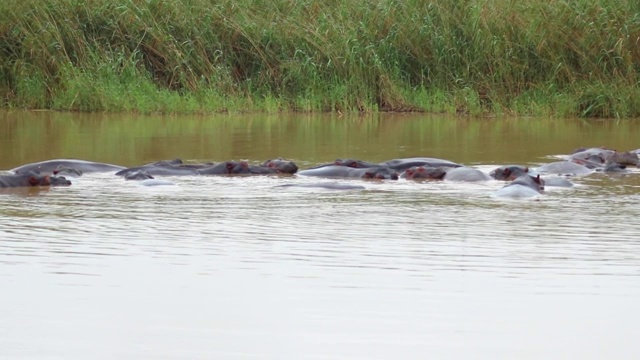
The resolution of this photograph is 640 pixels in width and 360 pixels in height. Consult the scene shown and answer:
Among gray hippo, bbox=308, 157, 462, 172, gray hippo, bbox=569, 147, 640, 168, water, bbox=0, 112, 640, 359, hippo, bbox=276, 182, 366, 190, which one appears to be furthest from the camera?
gray hippo, bbox=569, 147, 640, 168

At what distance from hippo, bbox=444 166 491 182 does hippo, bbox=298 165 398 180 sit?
45 cm

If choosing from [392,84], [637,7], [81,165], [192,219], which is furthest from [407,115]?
[192,219]

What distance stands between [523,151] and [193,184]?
14.7 ft

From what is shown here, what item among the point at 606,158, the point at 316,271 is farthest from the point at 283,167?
the point at 316,271

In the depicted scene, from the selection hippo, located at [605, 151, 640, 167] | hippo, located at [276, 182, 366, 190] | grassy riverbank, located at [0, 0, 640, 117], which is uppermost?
grassy riverbank, located at [0, 0, 640, 117]

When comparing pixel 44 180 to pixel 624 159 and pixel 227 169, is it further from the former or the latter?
pixel 624 159

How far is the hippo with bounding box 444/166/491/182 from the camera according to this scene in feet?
32.7

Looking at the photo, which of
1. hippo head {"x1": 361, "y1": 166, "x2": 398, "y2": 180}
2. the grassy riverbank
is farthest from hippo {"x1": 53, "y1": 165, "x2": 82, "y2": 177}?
the grassy riverbank

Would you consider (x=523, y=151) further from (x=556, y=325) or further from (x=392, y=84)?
(x=556, y=325)

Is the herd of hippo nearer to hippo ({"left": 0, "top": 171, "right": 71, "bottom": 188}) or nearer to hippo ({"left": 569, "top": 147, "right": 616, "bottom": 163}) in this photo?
hippo ({"left": 0, "top": 171, "right": 71, "bottom": 188})

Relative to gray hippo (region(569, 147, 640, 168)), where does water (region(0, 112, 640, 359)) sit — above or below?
below

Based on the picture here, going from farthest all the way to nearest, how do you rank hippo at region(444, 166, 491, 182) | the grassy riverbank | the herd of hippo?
the grassy riverbank, hippo at region(444, 166, 491, 182), the herd of hippo

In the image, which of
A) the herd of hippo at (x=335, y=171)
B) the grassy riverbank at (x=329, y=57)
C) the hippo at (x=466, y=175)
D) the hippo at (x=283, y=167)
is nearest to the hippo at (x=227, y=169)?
the herd of hippo at (x=335, y=171)

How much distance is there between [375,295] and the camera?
5.34m
